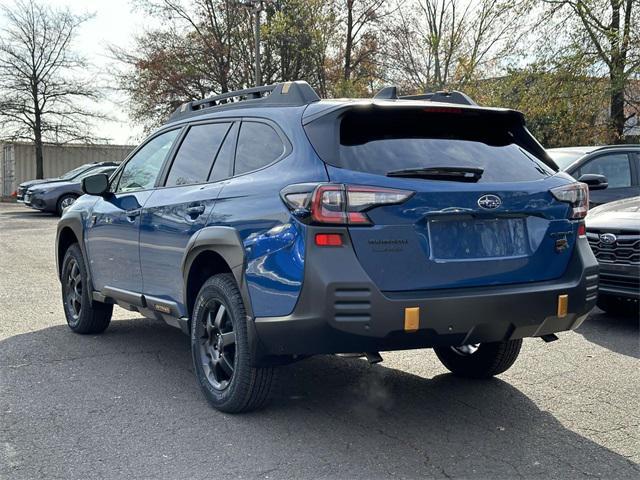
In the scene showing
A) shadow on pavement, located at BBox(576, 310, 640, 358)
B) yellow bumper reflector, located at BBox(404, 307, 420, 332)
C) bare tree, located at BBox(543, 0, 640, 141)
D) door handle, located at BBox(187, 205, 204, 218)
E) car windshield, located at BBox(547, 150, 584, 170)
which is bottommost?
shadow on pavement, located at BBox(576, 310, 640, 358)

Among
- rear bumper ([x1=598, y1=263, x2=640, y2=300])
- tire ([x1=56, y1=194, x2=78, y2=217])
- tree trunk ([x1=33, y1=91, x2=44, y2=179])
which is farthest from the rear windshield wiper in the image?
tree trunk ([x1=33, y1=91, x2=44, y2=179])

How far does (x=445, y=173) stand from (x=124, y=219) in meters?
2.74

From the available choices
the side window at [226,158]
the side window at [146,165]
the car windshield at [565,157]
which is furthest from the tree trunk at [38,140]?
the side window at [226,158]

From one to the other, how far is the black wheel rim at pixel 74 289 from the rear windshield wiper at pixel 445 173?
12.5 feet

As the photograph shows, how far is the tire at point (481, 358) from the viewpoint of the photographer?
486 cm

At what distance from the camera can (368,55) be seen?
113 feet

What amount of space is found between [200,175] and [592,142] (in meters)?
22.4

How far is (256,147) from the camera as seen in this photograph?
14.4 feet

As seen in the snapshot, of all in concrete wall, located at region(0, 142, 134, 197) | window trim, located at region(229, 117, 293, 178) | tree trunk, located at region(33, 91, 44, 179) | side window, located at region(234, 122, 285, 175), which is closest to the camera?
window trim, located at region(229, 117, 293, 178)

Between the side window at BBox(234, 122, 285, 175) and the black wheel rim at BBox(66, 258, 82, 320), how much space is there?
2.70m

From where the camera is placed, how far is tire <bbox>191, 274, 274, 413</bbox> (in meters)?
4.09

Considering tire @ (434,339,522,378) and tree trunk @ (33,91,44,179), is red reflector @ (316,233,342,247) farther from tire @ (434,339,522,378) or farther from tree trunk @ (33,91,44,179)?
tree trunk @ (33,91,44,179)

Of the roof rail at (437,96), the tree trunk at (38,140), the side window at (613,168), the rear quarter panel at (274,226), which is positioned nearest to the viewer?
the rear quarter panel at (274,226)

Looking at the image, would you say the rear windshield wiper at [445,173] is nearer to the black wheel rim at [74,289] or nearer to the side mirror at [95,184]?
the side mirror at [95,184]
